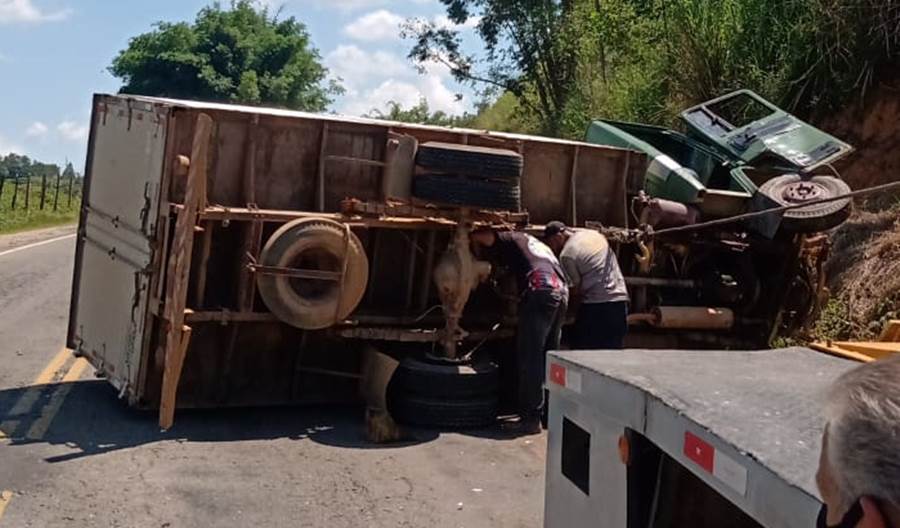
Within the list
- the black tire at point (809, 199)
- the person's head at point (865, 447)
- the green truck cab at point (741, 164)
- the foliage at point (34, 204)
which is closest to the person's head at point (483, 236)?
the green truck cab at point (741, 164)

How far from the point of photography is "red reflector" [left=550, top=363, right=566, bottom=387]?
147 inches

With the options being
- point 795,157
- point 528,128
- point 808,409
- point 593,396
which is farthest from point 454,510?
point 528,128

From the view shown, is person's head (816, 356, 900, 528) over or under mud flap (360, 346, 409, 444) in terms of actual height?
over

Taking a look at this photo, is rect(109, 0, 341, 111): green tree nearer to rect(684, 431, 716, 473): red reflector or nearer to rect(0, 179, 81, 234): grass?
rect(0, 179, 81, 234): grass

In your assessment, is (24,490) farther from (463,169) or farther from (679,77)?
(679,77)

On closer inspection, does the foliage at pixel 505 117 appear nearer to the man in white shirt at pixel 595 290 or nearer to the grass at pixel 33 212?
the grass at pixel 33 212

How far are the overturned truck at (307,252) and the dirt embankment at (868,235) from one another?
1.33m

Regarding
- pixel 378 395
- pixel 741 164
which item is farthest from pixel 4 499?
pixel 741 164

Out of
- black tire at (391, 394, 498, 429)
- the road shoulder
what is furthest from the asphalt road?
the road shoulder

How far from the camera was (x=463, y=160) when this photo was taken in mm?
8953

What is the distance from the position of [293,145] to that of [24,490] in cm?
335

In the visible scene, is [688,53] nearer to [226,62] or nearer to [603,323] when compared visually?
[603,323]

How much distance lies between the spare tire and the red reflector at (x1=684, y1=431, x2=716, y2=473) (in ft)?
20.2

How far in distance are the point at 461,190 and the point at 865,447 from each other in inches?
291
